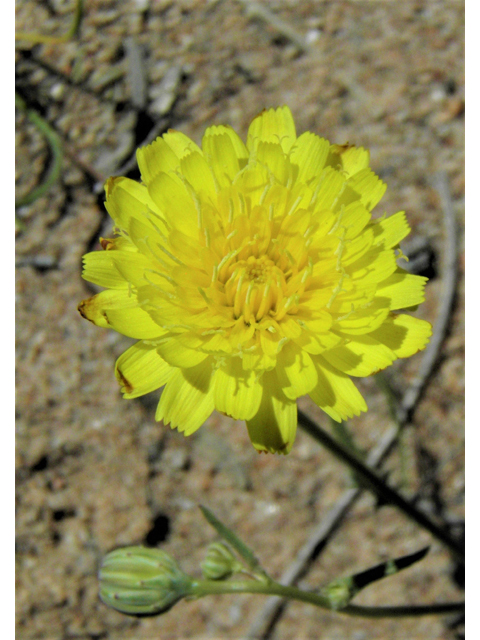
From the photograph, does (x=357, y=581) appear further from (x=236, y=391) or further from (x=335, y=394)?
(x=236, y=391)

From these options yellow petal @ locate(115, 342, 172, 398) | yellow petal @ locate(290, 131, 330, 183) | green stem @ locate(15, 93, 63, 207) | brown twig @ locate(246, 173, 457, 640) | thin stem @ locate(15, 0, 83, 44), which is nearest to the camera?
yellow petal @ locate(115, 342, 172, 398)

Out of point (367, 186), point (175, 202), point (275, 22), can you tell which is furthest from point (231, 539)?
point (275, 22)

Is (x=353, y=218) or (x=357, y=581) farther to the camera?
(x=357, y=581)

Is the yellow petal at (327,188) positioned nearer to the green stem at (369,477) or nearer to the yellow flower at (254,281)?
the yellow flower at (254,281)

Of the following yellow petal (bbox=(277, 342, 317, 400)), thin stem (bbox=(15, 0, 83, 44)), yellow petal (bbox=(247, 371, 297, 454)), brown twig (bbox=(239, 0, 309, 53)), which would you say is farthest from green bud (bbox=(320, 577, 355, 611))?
thin stem (bbox=(15, 0, 83, 44))

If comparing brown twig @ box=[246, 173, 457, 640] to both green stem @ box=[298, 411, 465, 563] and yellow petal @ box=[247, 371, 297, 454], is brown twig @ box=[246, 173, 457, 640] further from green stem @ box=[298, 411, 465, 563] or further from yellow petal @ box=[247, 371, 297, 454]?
yellow petal @ box=[247, 371, 297, 454]

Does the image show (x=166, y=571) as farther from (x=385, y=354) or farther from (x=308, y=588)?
(x=308, y=588)

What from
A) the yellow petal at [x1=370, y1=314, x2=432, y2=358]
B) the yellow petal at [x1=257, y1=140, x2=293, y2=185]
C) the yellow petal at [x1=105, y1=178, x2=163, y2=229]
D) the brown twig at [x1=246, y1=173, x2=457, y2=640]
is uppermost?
the yellow petal at [x1=257, y1=140, x2=293, y2=185]

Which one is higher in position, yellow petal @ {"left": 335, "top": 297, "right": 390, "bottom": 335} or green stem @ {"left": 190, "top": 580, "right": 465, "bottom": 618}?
yellow petal @ {"left": 335, "top": 297, "right": 390, "bottom": 335}
